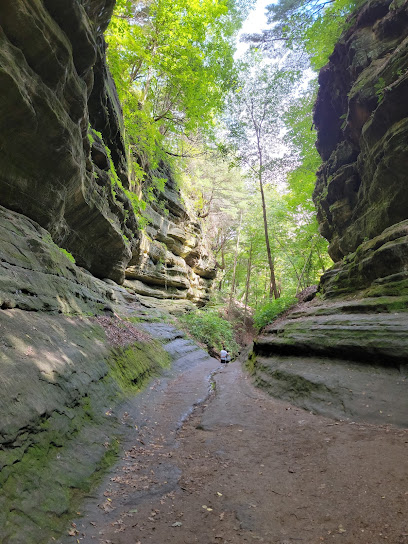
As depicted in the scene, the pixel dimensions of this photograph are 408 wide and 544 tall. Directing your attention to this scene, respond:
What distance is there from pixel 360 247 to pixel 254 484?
413 inches

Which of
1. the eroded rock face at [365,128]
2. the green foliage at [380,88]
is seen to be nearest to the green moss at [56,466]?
the eroded rock face at [365,128]

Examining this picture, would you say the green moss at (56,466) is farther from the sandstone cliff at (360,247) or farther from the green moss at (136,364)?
the sandstone cliff at (360,247)

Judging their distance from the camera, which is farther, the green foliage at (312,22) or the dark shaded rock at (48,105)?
the green foliage at (312,22)

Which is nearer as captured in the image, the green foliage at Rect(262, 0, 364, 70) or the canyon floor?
the canyon floor

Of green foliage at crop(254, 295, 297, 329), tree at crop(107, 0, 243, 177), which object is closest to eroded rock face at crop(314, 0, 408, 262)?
green foliage at crop(254, 295, 297, 329)

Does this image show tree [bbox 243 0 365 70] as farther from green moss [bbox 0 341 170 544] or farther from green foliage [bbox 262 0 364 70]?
green moss [bbox 0 341 170 544]

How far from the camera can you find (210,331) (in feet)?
76.6

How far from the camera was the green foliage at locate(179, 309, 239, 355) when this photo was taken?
22.2 meters

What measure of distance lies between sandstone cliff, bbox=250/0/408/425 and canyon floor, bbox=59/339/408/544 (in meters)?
1.11

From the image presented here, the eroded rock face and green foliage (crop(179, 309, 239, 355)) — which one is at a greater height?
the eroded rock face

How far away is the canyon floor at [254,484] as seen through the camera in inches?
118

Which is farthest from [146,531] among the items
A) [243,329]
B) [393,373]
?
[243,329]

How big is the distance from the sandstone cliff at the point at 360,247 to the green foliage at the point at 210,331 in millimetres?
10305

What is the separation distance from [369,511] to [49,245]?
8928 millimetres
